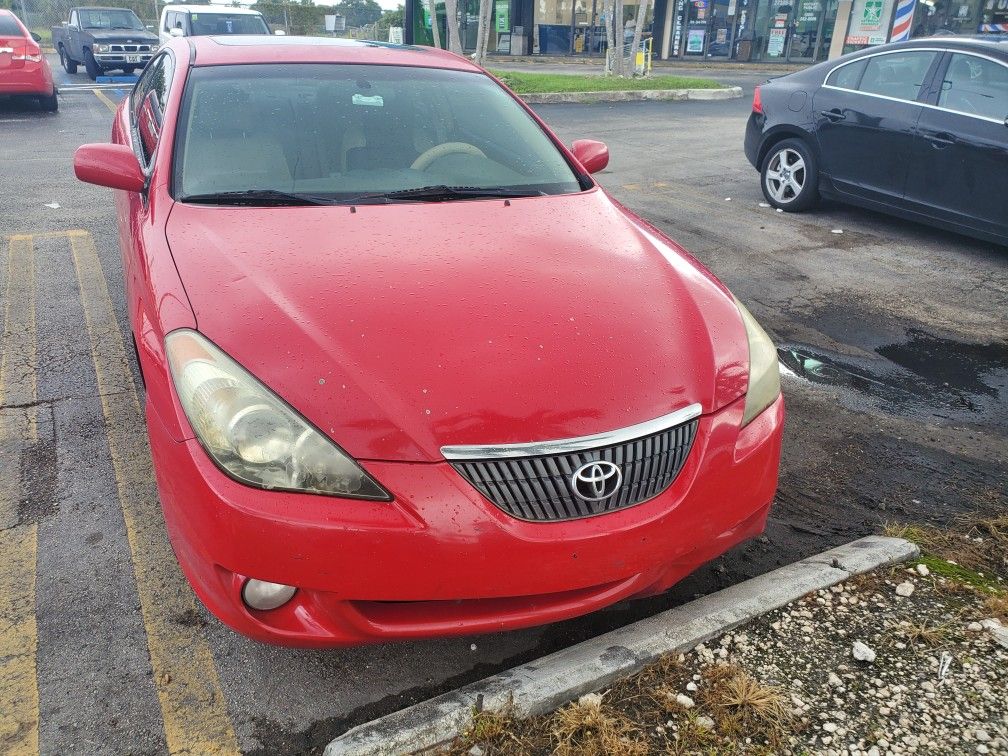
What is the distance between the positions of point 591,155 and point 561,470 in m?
2.37

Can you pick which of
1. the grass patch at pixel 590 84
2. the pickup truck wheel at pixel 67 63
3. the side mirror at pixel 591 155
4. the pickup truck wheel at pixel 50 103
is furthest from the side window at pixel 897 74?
the pickup truck wheel at pixel 67 63

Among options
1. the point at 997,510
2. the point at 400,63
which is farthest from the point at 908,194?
the point at 400,63

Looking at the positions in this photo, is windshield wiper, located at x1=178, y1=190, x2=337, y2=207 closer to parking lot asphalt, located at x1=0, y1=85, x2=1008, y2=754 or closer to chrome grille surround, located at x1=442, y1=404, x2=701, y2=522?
parking lot asphalt, located at x1=0, y1=85, x2=1008, y2=754

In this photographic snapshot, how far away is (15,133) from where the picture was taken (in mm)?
10688

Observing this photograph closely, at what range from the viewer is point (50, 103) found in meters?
12.7

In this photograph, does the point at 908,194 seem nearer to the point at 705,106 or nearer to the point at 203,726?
the point at 203,726

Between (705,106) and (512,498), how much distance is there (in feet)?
53.2

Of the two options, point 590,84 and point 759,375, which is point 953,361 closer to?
point 759,375

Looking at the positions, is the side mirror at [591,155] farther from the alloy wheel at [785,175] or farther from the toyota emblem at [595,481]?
the alloy wheel at [785,175]

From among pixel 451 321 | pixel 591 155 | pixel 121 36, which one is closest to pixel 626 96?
pixel 121 36

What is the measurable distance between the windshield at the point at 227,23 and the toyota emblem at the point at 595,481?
53.7 feet

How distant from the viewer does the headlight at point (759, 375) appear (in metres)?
2.31

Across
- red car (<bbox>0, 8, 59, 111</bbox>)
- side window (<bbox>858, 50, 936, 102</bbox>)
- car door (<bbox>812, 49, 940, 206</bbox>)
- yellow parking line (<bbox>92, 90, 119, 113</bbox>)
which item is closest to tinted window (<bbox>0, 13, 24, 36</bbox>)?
red car (<bbox>0, 8, 59, 111</bbox>)

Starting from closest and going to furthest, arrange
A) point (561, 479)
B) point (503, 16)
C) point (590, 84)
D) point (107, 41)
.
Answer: point (561, 479) < point (590, 84) < point (107, 41) < point (503, 16)
